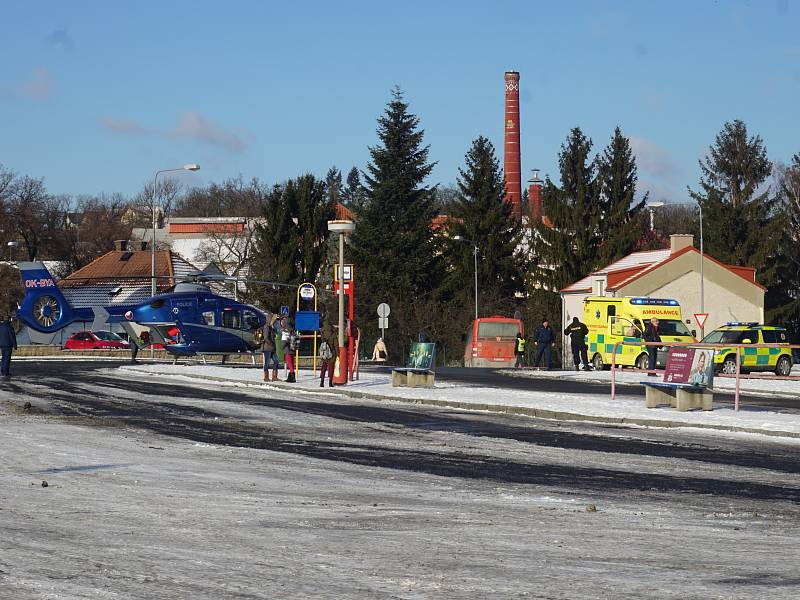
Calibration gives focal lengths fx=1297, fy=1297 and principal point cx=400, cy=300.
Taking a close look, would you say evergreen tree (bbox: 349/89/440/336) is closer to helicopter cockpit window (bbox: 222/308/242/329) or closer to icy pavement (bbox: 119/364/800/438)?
helicopter cockpit window (bbox: 222/308/242/329)

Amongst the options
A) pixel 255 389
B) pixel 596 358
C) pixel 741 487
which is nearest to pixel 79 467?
pixel 741 487

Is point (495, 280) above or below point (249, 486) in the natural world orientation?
above

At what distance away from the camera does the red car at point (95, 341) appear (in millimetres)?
83188

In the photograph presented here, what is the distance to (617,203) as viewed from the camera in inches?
3428

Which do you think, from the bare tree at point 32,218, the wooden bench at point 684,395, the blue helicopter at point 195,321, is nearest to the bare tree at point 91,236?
the bare tree at point 32,218

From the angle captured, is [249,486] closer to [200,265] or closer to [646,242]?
[646,242]

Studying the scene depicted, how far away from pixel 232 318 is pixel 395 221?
29.1 meters

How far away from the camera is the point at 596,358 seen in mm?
49000

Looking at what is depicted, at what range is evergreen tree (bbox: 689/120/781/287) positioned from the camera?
81.1 m

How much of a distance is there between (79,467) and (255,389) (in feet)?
61.1

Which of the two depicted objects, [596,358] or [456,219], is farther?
[456,219]

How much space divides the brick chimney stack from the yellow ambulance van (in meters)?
57.1

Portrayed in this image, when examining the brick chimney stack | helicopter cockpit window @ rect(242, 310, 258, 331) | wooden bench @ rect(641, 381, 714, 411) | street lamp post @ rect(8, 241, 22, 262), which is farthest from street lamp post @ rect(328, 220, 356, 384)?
the brick chimney stack

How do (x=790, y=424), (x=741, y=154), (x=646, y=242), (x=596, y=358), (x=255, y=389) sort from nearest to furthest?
1. (x=790, y=424)
2. (x=255, y=389)
3. (x=596, y=358)
4. (x=741, y=154)
5. (x=646, y=242)
